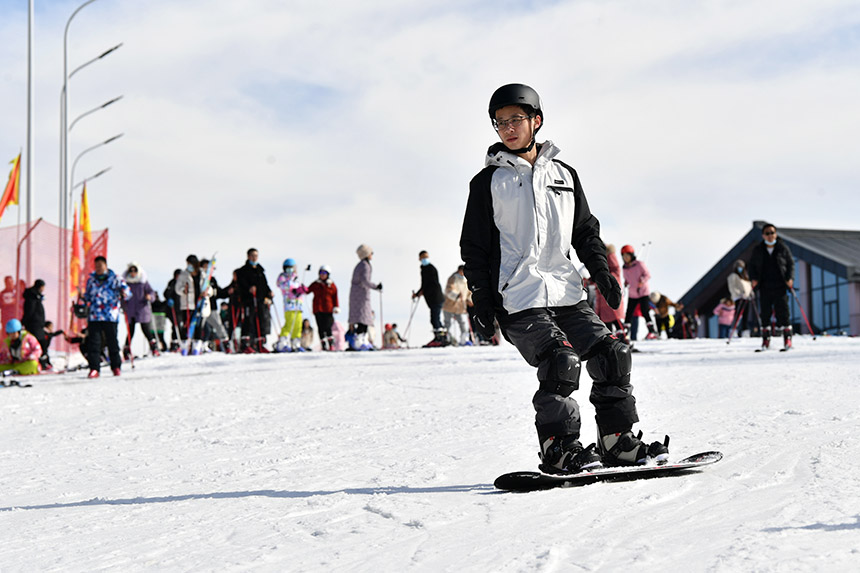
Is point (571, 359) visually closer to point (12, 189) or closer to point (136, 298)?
point (136, 298)

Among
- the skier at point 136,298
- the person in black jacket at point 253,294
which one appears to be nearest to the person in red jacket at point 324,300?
the person in black jacket at point 253,294

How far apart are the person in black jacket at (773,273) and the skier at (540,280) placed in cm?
884

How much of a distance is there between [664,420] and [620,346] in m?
2.27

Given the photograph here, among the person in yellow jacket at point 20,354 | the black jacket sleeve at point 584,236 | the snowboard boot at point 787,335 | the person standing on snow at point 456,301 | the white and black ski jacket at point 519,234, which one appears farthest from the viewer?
the person standing on snow at point 456,301

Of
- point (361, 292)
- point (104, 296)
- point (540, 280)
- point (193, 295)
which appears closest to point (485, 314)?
point (540, 280)

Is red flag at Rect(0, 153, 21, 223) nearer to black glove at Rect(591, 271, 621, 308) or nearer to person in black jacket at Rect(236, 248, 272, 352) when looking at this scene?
person in black jacket at Rect(236, 248, 272, 352)

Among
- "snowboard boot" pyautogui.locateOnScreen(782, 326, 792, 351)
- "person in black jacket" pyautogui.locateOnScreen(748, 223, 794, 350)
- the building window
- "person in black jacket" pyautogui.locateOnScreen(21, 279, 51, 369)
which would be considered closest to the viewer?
"person in black jacket" pyautogui.locateOnScreen(748, 223, 794, 350)

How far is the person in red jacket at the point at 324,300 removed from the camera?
16891 millimetres

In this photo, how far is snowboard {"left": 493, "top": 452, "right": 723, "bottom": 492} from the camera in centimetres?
379

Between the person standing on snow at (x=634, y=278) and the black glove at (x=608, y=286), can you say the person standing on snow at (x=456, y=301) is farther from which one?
the black glove at (x=608, y=286)

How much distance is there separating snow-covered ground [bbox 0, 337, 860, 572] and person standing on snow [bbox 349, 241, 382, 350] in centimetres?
740

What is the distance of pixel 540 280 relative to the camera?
13.1 feet

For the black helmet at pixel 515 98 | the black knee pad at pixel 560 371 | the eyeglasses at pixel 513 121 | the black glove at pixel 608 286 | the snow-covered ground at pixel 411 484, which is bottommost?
the snow-covered ground at pixel 411 484

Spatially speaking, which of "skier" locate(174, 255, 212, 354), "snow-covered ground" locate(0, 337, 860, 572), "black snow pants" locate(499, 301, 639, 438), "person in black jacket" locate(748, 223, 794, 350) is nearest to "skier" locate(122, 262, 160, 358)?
"skier" locate(174, 255, 212, 354)
